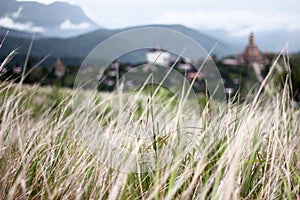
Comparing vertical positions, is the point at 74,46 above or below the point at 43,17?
below

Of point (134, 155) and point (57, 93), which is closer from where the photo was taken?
point (134, 155)

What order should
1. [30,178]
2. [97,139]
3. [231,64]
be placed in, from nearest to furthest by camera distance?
[30,178], [97,139], [231,64]

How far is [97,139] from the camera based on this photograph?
6.00 feet

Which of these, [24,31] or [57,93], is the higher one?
[24,31]

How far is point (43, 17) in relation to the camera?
4125 millimetres

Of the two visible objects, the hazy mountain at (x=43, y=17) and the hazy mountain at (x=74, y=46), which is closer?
the hazy mountain at (x=43, y=17)

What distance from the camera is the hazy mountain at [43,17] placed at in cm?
310

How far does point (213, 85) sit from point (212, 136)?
29.8 inches

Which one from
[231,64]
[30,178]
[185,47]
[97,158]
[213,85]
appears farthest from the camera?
[231,64]

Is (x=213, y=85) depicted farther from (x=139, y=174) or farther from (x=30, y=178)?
(x=30, y=178)

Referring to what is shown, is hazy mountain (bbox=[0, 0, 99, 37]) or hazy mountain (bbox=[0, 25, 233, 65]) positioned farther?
hazy mountain (bbox=[0, 25, 233, 65])

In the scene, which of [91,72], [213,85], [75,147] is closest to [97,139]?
[75,147]

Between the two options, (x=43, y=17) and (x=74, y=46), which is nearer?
(x=43, y=17)

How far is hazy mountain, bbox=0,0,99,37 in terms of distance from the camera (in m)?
3.10
